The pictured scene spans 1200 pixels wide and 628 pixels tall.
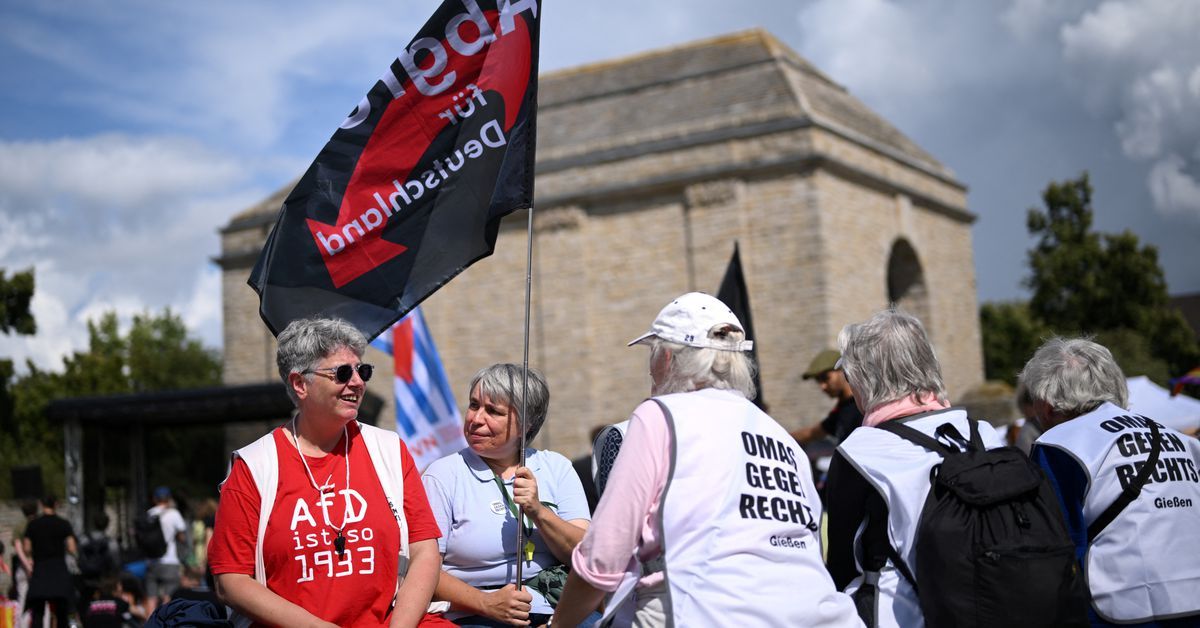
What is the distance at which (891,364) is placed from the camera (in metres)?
4.12

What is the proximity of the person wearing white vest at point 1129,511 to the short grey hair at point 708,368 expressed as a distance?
1.38 metres

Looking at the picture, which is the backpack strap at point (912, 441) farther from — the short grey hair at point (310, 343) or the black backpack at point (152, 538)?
the black backpack at point (152, 538)

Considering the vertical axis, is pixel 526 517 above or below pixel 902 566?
above

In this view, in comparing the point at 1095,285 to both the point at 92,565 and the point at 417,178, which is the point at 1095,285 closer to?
the point at 92,565

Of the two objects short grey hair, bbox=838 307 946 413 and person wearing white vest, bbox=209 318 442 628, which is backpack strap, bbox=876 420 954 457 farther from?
person wearing white vest, bbox=209 318 442 628

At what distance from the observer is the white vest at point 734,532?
3.44m

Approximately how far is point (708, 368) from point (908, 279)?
28770 millimetres

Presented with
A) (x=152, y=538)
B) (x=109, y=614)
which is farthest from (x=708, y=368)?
(x=152, y=538)

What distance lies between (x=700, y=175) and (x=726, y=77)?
362 cm

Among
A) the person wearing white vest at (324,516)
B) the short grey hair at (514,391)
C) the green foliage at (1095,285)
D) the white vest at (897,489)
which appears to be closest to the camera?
the white vest at (897,489)

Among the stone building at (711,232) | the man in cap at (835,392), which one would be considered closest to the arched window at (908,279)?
the stone building at (711,232)

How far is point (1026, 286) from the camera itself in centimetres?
4422

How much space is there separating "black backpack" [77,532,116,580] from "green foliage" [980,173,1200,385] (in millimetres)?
34730

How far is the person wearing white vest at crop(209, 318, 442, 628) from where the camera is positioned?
4047 mm
